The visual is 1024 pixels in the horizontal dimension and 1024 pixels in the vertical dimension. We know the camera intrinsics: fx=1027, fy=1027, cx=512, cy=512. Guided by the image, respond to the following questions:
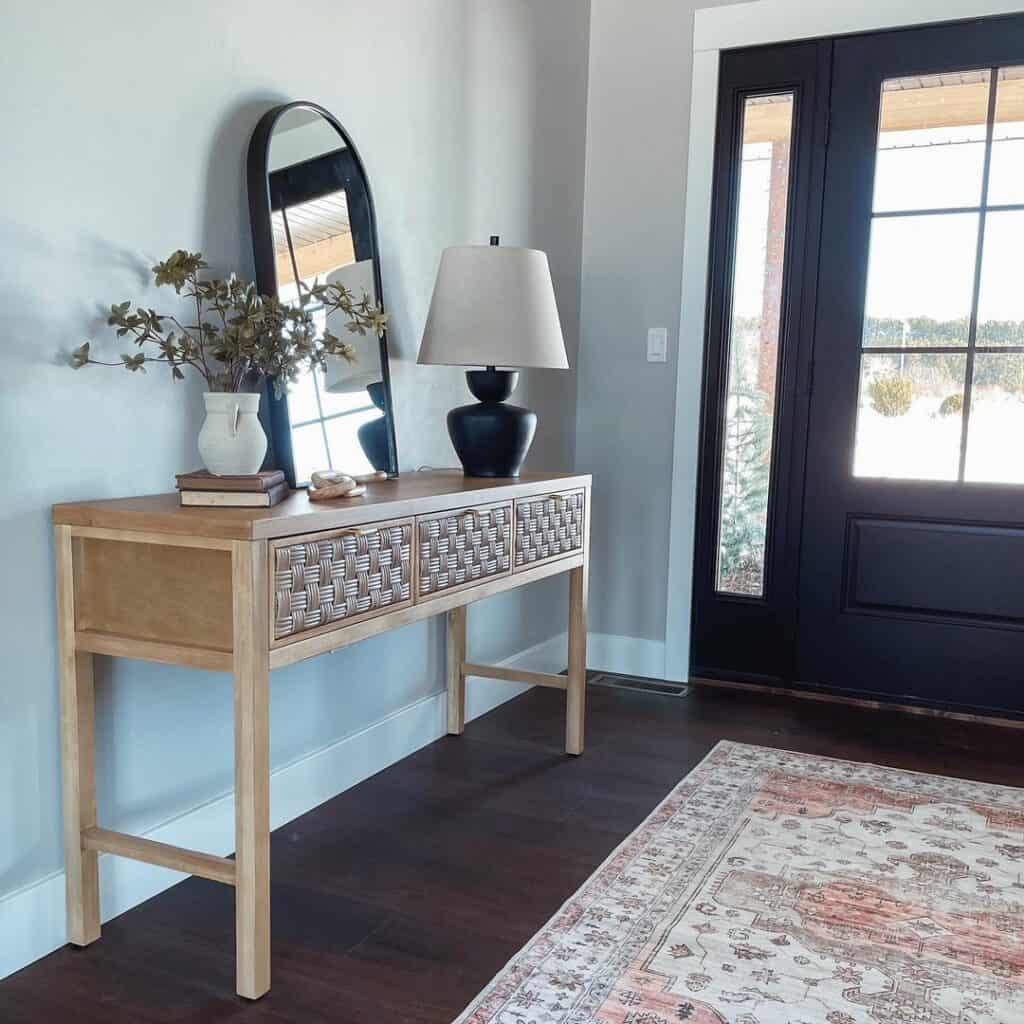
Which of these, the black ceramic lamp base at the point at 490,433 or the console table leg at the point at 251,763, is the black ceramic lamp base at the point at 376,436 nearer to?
A: the black ceramic lamp base at the point at 490,433

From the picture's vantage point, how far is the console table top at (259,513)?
5.02 ft

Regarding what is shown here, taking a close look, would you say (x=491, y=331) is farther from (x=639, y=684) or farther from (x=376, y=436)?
(x=639, y=684)

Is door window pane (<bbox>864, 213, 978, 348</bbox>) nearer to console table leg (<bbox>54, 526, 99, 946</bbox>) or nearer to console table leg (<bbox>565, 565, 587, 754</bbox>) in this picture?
console table leg (<bbox>565, 565, 587, 754</bbox>)

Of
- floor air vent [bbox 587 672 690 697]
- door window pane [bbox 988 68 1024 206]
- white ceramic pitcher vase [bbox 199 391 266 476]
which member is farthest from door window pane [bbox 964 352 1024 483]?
white ceramic pitcher vase [bbox 199 391 266 476]

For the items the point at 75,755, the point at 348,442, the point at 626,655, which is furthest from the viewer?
the point at 626,655

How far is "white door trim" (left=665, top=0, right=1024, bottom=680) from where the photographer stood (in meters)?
3.15

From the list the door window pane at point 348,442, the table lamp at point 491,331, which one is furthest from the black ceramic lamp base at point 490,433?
the door window pane at point 348,442

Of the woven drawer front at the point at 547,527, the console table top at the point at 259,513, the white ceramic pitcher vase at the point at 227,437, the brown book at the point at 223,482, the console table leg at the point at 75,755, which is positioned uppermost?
the white ceramic pitcher vase at the point at 227,437

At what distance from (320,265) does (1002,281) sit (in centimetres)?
206

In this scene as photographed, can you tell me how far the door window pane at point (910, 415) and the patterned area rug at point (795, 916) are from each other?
1.04 m

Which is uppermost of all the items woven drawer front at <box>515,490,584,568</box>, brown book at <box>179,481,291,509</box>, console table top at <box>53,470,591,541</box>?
brown book at <box>179,481,291,509</box>

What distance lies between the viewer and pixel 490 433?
243 cm

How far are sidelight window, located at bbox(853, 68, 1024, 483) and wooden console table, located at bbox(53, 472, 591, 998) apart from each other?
1.89 m

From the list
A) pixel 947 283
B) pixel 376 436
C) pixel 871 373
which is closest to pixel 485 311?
pixel 376 436
